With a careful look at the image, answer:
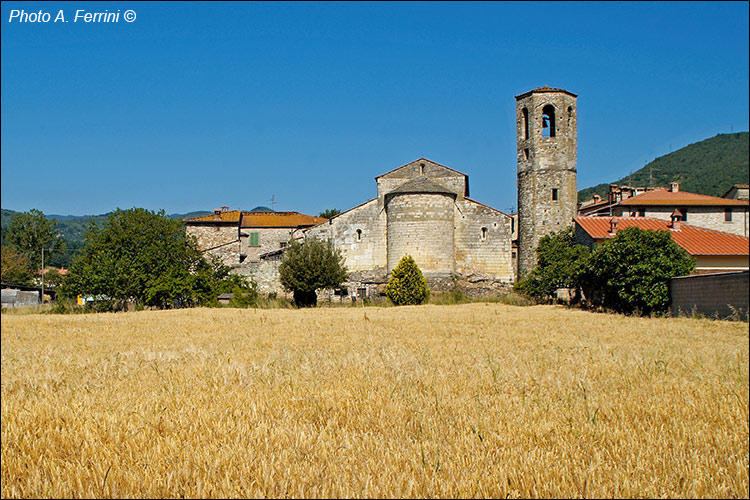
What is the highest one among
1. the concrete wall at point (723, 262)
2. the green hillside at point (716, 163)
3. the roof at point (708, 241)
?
the green hillside at point (716, 163)

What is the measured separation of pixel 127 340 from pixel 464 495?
38.9 feet

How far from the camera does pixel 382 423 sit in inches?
215

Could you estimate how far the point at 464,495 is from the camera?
11.9ft

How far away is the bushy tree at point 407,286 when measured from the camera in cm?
3931

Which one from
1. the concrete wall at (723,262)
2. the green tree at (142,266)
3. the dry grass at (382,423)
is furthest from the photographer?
the green tree at (142,266)

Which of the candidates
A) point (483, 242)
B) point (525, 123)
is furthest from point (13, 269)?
point (525, 123)

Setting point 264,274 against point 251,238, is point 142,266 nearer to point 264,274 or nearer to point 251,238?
point 264,274

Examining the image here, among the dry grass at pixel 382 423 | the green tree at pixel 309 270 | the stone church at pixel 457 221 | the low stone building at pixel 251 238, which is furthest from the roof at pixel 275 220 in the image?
the dry grass at pixel 382 423

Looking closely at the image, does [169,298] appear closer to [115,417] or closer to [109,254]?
[109,254]

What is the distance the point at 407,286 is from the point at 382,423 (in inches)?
1342

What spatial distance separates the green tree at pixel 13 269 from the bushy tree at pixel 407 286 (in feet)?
159

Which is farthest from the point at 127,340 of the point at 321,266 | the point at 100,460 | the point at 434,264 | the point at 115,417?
the point at 434,264

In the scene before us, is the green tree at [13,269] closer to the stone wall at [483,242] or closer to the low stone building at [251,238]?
the low stone building at [251,238]

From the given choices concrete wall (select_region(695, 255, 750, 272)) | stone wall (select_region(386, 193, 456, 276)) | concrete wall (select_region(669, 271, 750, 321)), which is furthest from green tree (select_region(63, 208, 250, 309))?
concrete wall (select_region(695, 255, 750, 272))
